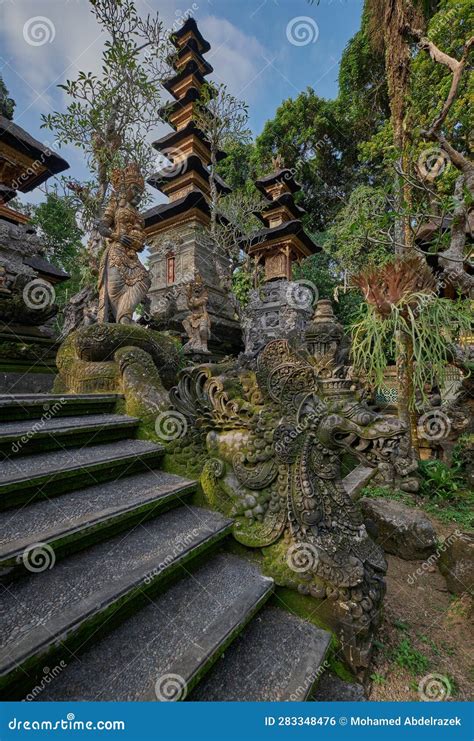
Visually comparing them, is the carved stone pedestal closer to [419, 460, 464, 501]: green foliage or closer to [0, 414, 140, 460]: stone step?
[419, 460, 464, 501]: green foliage

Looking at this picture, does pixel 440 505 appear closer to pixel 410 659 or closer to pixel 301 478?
pixel 410 659

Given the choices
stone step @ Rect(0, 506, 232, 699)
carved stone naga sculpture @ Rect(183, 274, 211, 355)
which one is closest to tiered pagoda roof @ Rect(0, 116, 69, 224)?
carved stone naga sculpture @ Rect(183, 274, 211, 355)

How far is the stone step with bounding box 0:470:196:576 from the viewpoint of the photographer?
136 cm

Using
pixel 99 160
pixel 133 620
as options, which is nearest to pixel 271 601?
pixel 133 620

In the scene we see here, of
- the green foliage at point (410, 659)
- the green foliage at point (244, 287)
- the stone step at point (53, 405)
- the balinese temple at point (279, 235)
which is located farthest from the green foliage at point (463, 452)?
the green foliage at point (244, 287)

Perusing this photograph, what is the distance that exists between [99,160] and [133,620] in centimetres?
941

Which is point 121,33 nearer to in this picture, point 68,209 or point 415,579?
point 68,209

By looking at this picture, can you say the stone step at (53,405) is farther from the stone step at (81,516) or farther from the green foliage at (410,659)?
the green foliage at (410,659)

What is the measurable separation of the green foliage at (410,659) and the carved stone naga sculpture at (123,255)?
4047 mm

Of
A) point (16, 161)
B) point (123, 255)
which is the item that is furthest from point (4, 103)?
point (123, 255)

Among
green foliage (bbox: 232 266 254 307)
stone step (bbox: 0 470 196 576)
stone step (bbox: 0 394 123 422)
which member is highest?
green foliage (bbox: 232 266 254 307)

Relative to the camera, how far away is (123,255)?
4234 millimetres

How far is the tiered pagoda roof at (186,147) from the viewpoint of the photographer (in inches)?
645

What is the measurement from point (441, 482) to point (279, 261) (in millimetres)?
14050
